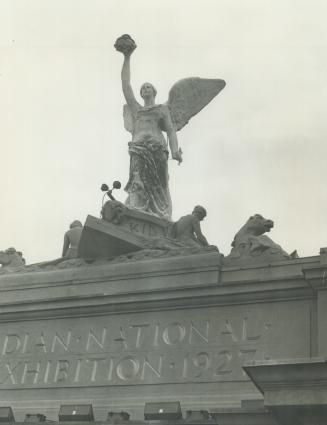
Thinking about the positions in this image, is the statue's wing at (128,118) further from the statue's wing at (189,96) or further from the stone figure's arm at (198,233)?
the stone figure's arm at (198,233)

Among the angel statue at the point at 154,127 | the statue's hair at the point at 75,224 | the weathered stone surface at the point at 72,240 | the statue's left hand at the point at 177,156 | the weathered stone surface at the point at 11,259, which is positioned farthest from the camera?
the statue's left hand at the point at 177,156

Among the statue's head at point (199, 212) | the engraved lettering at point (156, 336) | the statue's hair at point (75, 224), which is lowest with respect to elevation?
the engraved lettering at point (156, 336)

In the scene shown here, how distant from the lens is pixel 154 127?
22.1 m

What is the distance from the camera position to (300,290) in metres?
16.4

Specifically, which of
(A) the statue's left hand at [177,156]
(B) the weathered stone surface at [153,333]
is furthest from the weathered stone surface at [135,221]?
(A) the statue's left hand at [177,156]

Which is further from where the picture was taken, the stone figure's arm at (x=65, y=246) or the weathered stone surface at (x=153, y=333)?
the stone figure's arm at (x=65, y=246)

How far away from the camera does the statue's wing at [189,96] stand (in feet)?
74.6

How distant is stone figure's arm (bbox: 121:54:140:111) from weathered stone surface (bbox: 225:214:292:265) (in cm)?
550

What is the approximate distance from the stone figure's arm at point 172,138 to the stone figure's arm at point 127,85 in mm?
872

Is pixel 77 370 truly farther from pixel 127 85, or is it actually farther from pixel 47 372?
pixel 127 85

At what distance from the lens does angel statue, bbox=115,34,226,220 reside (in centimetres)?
2147

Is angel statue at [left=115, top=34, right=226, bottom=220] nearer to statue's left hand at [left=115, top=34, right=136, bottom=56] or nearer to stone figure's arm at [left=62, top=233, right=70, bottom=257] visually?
statue's left hand at [left=115, top=34, right=136, bottom=56]

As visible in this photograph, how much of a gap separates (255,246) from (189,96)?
6377 mm

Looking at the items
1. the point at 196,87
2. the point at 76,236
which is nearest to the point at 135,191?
the point at 76,236
